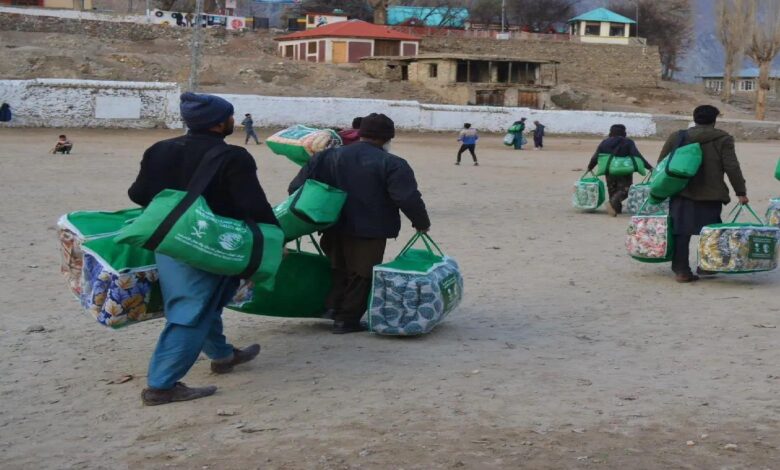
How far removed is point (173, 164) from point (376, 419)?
1.57 metres

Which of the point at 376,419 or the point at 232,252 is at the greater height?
the point at 232,252

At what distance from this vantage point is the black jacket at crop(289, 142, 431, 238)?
6.81 meters

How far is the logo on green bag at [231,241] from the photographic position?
512 centimetres

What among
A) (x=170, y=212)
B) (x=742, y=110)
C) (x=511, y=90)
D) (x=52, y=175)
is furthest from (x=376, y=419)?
(x=742, y=110)

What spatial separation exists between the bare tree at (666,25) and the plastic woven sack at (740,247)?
84.2 meters

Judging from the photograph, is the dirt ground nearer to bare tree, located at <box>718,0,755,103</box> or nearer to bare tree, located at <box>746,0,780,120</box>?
bare tree, located at <box>746,0,780,120</box>

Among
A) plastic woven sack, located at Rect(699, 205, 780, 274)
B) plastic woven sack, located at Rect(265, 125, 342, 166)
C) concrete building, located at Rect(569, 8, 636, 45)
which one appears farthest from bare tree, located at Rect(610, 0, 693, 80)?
plastic woven sack, located at Rect(265, 125, 342, 166)

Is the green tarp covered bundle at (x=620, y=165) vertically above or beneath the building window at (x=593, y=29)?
beneath

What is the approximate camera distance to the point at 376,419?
503 cm

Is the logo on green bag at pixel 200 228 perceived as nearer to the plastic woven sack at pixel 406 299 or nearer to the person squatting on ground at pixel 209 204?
the person squatting on ground at pixel 209 204

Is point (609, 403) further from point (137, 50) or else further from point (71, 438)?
point (137, 50)

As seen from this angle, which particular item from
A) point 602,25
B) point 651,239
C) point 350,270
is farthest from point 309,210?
point 602,25

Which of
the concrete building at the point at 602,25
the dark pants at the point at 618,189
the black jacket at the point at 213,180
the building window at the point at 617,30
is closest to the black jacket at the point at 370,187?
the black jacket at the point at 213,180

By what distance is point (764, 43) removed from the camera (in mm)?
61688
